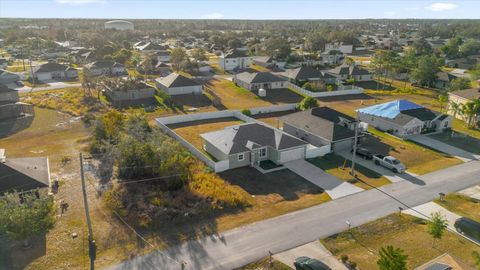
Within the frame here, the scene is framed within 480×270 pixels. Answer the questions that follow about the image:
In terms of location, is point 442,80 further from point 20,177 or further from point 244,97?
point 20,177

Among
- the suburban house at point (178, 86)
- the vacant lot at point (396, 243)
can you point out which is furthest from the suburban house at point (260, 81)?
the vacant lot at point (396, 243)

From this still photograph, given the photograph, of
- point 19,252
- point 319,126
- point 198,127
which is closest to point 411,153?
point 319,126

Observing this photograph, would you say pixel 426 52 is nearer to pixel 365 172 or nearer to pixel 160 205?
pixel 365 172

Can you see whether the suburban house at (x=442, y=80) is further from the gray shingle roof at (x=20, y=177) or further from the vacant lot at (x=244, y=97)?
the gray shingle roof at (x=20, y=177)

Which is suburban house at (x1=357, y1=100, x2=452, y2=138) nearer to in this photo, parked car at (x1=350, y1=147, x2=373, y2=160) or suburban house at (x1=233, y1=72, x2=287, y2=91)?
parked car at (x1=350, y1=147, x2=373, y2=160)

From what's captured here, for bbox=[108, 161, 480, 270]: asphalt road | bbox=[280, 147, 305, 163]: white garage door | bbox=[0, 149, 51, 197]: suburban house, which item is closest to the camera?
bbox=[108, 161, 480, 270]: asphalt road

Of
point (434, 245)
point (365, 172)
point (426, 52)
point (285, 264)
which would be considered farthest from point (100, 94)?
point (426, 52)

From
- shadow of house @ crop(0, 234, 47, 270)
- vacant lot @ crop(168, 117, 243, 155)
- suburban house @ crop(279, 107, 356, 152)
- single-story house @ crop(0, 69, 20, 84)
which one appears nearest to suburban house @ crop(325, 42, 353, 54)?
vacant lot @ crop(168, 117, 243, 155)
